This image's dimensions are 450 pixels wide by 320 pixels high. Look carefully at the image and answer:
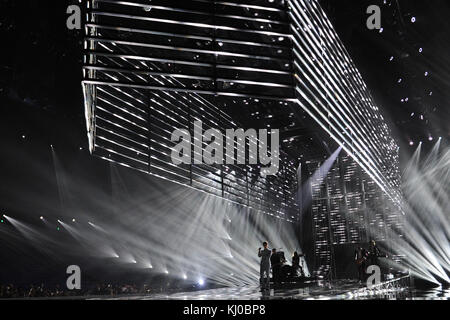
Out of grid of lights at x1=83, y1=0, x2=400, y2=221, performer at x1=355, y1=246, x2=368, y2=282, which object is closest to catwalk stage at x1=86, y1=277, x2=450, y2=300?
performer at x1=355, y1=246, x2=368, y2=282

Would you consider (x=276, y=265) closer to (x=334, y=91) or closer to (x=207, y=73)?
(x=334, y=91)

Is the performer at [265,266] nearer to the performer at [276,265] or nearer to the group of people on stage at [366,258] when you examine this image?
the performer at [276,265]

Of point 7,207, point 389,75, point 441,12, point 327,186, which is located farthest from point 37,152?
point 441,12

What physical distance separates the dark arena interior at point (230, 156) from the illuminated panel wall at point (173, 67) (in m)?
0.06

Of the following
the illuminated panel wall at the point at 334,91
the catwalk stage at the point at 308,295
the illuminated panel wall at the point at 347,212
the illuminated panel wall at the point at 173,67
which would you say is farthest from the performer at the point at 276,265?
the illuminated panel wall at the point at 347,212

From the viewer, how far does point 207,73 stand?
30.5ft

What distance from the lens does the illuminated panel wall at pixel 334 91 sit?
20.7 feet

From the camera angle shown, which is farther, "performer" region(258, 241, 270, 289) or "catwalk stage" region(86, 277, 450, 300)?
"performer" region(258, 241, 270, 289)

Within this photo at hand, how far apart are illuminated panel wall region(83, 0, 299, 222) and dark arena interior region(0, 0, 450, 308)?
0.19ft

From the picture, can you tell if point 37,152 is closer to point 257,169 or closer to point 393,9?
A: point 257,169

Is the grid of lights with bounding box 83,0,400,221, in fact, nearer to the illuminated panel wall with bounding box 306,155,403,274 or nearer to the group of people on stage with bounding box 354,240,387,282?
the group of people on stage with bounding box 354,240,387,282

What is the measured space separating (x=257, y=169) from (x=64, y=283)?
12890mm

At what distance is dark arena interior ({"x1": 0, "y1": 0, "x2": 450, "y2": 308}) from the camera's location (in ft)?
24.6

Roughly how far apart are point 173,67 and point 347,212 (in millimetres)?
Answer: 12725
